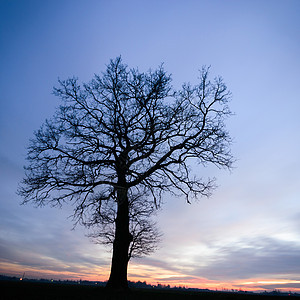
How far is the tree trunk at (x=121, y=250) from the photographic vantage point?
10.9 m

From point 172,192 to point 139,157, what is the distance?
8.93 ft

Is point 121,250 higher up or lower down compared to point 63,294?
higher up

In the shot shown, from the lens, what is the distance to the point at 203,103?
13.7 metres

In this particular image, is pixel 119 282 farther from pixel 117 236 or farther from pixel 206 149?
pixel 206 149

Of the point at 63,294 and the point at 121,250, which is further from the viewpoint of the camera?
the point at 121,250

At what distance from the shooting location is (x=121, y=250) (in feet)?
37.6

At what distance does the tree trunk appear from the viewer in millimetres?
10883

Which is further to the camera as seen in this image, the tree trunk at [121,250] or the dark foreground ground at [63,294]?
the tree trunk at [121,250]

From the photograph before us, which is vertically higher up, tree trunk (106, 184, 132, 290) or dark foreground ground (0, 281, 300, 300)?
tree trunk (106, 184, 132, 290)

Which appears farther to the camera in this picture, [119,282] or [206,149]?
[206,149]

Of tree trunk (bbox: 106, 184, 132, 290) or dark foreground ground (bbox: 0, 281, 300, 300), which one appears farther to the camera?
tree trunk (bbox: 106, 184, 132, 290)

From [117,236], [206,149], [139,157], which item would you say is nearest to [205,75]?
[206,149]

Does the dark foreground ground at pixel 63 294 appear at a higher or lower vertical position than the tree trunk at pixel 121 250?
lower

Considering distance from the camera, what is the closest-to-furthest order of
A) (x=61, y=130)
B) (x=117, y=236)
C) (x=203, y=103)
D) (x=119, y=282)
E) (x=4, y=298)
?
(x=4, y=298)
(x=119, y=282)
(x=117, y=236)
(x=61, y=130)
(x=203, y=103)
